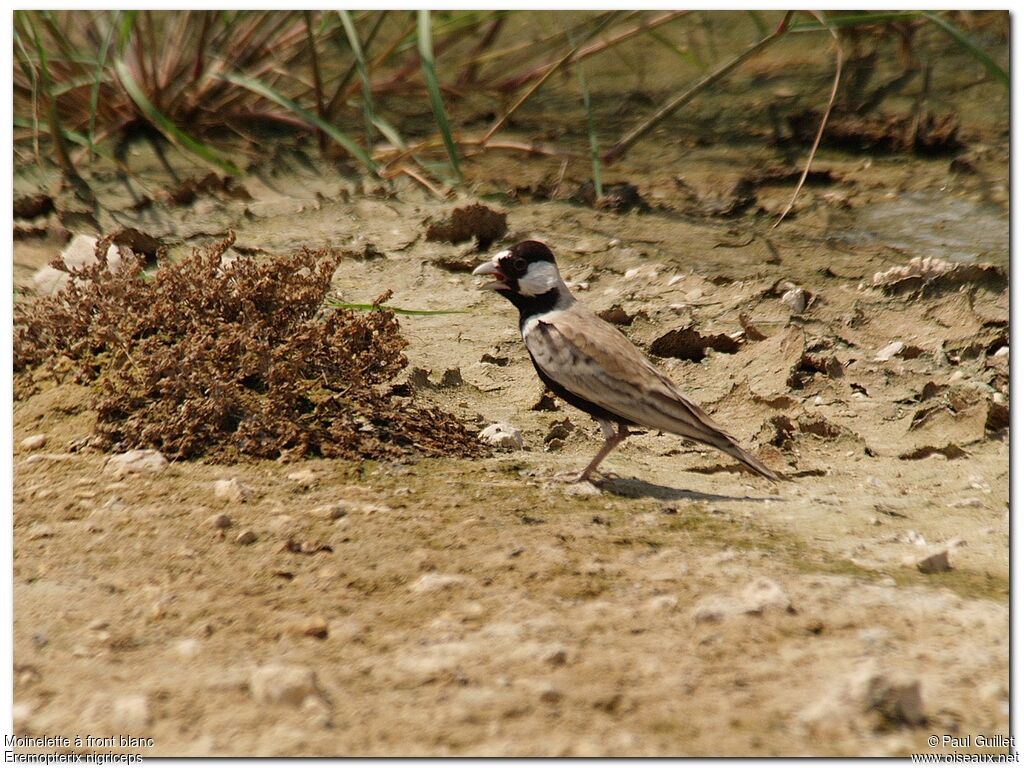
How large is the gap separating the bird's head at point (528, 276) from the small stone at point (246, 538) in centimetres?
199

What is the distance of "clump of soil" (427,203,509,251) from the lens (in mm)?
6684

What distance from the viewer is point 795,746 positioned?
8.20 feet

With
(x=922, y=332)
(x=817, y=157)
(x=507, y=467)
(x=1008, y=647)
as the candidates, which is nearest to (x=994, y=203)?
(x=817, y=157)

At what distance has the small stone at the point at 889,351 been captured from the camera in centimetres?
550

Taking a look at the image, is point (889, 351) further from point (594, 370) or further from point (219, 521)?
point (219, 521)

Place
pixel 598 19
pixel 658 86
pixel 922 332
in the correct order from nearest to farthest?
pixel 922 332 → pixel 598 19 → pixel 658 86

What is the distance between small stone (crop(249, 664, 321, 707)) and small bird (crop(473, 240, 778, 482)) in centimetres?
180

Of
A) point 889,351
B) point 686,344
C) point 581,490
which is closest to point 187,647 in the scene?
point 581,490

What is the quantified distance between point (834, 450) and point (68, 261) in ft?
12.4

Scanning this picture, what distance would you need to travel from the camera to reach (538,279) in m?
5.26

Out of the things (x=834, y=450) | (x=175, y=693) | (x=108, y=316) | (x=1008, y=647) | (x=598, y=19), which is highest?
(x=598, y=19)

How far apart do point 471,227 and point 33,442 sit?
9.87ft

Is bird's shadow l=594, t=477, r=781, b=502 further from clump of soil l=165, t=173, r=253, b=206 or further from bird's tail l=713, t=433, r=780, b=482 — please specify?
clump of soil l=165, t=173, r=253, b=206

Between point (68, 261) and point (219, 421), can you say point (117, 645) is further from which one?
point (68, 261)
